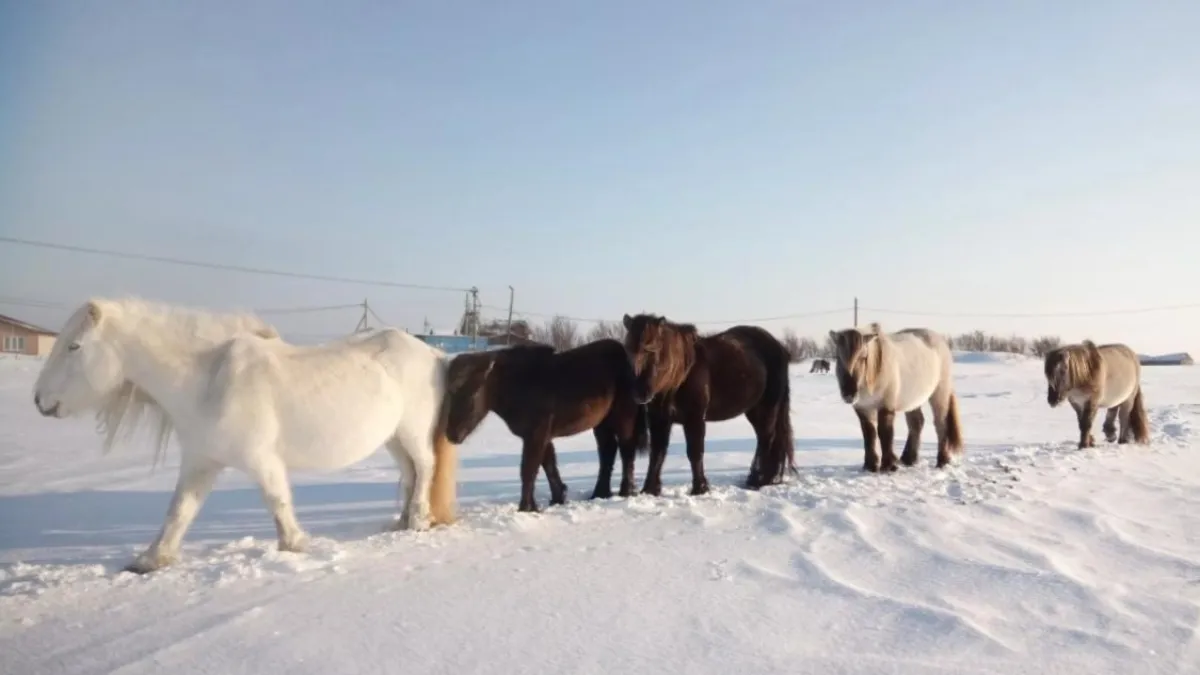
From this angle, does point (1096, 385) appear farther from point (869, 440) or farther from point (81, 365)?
point (81, 365)

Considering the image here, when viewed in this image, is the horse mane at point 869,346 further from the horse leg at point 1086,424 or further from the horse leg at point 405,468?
the horse leg at point 405,468

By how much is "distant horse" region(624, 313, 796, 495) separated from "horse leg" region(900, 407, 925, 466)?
6.30 feet

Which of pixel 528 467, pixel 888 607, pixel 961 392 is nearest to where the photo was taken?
pixel 888 607

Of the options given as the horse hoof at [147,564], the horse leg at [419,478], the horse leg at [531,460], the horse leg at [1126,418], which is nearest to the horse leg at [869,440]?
the horse leg at [531,460]

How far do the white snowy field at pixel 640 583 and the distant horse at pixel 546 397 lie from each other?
0.68m

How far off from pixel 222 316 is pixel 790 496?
505cm

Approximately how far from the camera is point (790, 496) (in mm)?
6496

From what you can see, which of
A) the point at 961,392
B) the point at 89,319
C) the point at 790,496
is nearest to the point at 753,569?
the point at 790,496

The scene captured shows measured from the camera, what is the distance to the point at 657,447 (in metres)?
7.04

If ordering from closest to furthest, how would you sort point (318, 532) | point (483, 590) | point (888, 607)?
point (888, 607) < point (483, 590) < point (318, 532)

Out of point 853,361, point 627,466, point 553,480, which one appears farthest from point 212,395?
point 853,361

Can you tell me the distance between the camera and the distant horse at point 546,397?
238 inches

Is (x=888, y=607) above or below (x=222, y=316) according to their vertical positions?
below

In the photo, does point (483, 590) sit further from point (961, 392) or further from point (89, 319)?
point (961, 392)
